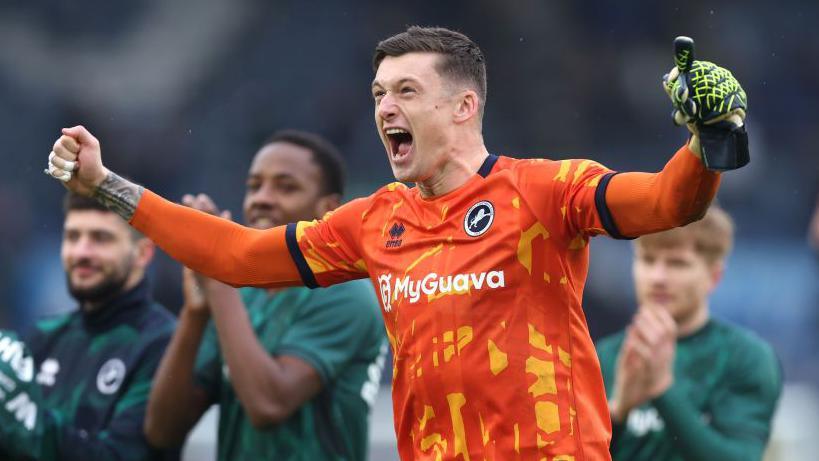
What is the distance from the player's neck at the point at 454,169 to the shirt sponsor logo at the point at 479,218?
15 cm

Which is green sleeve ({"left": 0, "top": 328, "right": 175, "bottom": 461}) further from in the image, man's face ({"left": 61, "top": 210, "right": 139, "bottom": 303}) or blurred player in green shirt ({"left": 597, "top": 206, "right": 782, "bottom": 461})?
blurred player in green shirt ({"left": 597, "top": 206, "right": 782, "bottom": 461})

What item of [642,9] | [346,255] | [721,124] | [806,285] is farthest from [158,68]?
[721,124]

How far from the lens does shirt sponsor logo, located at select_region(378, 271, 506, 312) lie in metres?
4.08

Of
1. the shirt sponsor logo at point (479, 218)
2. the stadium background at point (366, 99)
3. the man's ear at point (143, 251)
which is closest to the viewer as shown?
the shirt sponsor logo at point (479, 218)

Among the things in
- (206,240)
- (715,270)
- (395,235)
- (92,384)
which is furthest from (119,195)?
(715,270)

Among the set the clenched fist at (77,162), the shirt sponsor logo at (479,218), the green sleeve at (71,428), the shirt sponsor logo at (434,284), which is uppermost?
the clenched fist at (77,162)

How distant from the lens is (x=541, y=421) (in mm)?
4023

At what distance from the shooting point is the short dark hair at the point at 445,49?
4410 mm

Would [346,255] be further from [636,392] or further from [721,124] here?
[636,392]

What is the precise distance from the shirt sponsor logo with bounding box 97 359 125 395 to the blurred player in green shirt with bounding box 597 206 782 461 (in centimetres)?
218

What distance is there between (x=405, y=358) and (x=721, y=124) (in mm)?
1280

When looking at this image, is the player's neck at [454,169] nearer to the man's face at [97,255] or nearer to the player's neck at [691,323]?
the player's neck at [691,323]

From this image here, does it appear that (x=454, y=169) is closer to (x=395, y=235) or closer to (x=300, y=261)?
(x=395, y=235)

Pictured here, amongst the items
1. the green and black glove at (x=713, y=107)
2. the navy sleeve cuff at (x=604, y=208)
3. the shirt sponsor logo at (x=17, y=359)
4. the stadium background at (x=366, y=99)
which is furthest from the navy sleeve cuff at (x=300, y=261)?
the stadium background at (x=366, y=99)
